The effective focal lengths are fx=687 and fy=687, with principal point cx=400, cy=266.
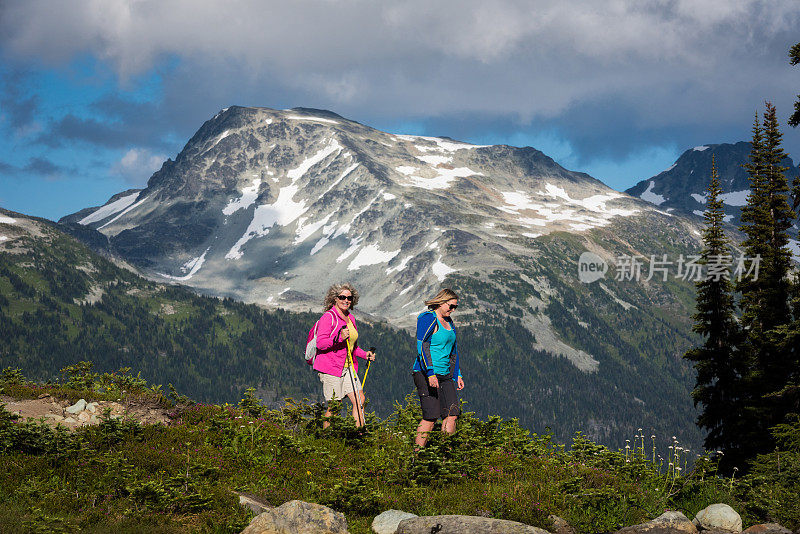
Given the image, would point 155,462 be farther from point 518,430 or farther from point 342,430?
point 518,430

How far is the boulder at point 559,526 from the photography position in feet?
32.3

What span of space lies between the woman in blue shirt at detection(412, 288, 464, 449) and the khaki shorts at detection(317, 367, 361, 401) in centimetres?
186

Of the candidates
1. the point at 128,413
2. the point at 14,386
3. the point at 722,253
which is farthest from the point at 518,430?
the point at 722,253

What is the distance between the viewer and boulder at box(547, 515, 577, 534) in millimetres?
9859

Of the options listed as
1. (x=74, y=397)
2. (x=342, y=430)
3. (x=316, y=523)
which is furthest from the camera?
(x=74, y=397)

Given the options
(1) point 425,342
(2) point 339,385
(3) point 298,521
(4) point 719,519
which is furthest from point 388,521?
(4) point 719,519

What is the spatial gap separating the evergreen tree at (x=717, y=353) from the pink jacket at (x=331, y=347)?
2388 cm

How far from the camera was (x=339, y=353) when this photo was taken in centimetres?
1403

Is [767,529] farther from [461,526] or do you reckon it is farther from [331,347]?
[331,347]

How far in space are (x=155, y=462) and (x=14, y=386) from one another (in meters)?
5.65

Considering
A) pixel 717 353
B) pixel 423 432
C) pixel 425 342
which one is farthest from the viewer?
pixel 717 353

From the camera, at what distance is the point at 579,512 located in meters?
10.3

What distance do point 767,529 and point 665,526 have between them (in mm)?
1386

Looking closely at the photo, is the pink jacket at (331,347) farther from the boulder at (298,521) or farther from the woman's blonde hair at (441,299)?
the boulder at (298,521)
